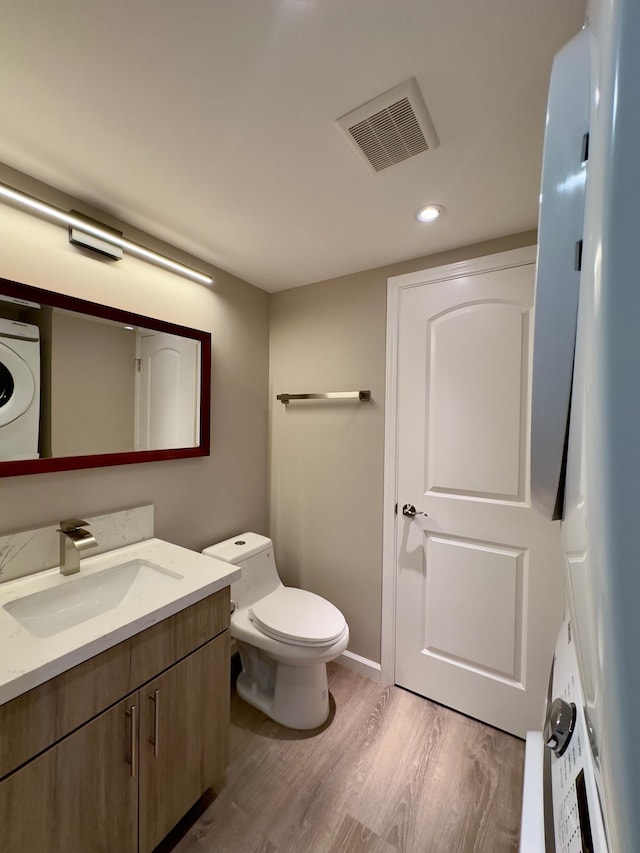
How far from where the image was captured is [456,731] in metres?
1.58

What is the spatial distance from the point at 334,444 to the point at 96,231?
143 cm

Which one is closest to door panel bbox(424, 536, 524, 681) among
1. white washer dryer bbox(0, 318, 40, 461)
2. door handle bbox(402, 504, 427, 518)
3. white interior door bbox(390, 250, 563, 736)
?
white interior door bbox(390, 250, 563, 736)

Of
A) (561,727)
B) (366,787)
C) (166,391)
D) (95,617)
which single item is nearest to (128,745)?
(95,617)

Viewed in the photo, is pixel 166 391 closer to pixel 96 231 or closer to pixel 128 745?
pixel 96 231

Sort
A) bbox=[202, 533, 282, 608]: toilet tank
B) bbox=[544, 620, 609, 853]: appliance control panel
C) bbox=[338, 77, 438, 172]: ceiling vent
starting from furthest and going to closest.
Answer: bbox=[202, 533, 282, 608]: toilet tank, bbox=[338, 77, 438, 172]: ceiling vent, bbox=[544, 620, 609, 853]: appliance control panel

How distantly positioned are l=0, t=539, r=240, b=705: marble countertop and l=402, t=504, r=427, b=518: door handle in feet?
2.93

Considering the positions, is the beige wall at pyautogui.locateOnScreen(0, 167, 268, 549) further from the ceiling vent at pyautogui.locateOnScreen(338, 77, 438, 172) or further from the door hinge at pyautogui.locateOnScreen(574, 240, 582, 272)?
the door hinge at pyautogui.locateOnScreen(574, 240, 582, 272)

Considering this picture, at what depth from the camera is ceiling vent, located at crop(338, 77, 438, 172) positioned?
909mm

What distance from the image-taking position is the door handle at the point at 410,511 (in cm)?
176

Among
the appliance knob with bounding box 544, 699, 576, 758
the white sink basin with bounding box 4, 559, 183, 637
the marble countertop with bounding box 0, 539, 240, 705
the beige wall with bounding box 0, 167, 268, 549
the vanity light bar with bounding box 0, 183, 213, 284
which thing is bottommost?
the white sink basin with bounding box 4, 559, 183, 637

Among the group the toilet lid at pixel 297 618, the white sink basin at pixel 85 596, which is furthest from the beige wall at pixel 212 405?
the toilet lid at pixel 297 618

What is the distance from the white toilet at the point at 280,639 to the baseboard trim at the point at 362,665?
311mm

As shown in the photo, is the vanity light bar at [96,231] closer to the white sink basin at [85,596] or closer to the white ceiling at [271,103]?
the white ceiling at [271,103]

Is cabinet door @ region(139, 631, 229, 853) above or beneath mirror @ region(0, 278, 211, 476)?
beneath
